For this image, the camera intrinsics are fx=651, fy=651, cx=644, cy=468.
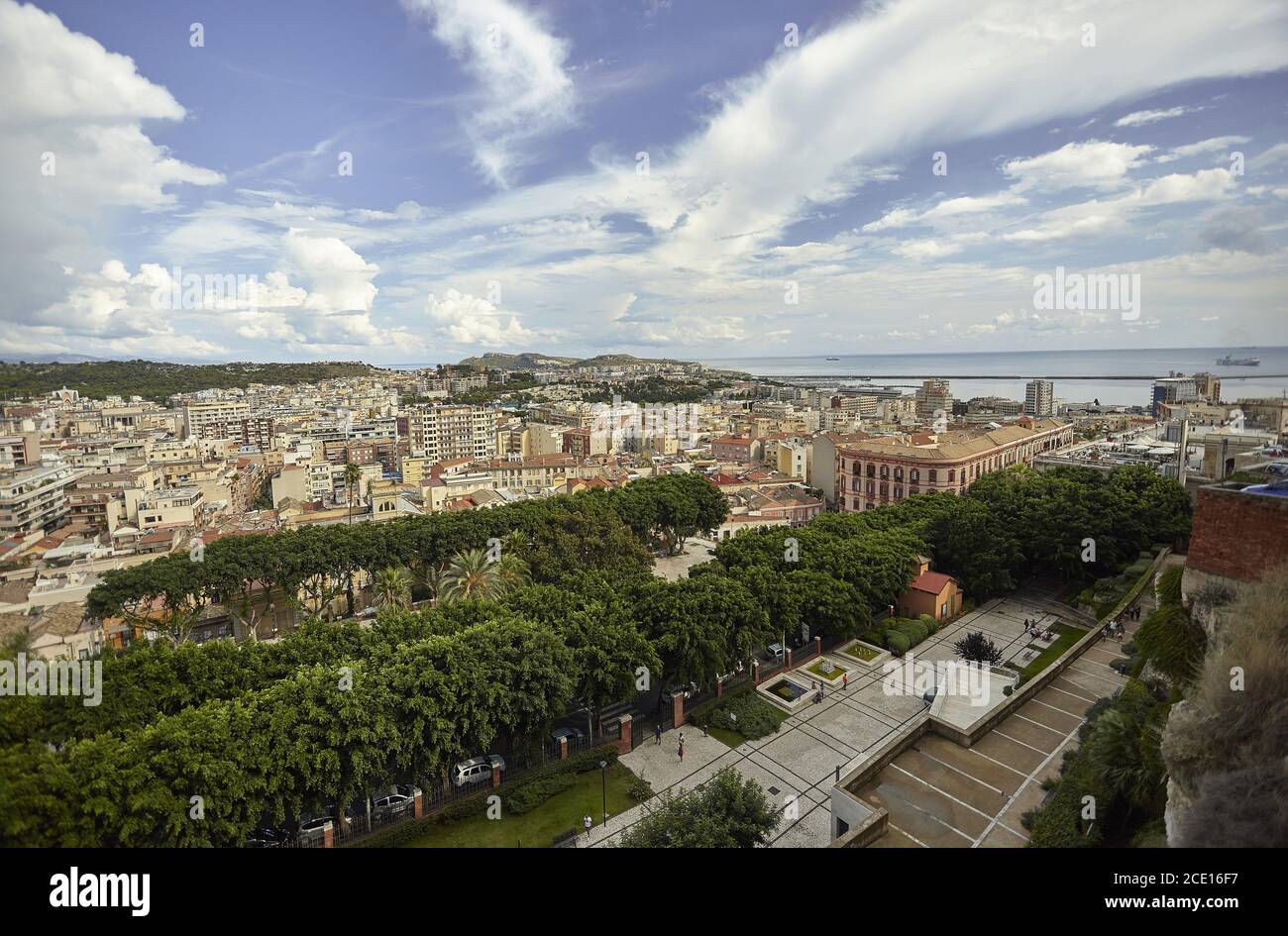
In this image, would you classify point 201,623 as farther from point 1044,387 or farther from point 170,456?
point 1044,387

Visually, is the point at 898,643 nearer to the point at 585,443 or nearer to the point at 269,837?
the point at 269,837

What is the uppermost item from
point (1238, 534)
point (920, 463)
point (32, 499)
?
point (1238, 534)

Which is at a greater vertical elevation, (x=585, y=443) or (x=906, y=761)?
(x=585, y=443)

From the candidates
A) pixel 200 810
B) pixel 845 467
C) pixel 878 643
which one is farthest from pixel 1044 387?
pixel 200 810

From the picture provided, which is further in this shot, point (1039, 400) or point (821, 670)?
point (1039, 400)

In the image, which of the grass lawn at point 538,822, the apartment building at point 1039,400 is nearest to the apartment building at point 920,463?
the grass lawn at point 538,822

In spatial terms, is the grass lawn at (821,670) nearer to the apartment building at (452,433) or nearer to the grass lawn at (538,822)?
the grass lawn at (538,822)

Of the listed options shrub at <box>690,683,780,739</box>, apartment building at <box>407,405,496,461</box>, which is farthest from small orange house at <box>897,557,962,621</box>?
apartment building at <box>407,405,496,461</box>

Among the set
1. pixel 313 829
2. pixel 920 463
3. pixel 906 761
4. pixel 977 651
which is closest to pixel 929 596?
pixel 977 651
